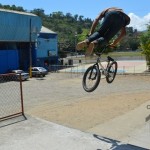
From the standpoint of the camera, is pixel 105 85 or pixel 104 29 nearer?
pixel 104 29

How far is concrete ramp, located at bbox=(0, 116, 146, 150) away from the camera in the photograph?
11.3m

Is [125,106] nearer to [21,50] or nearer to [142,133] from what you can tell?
[142,133]

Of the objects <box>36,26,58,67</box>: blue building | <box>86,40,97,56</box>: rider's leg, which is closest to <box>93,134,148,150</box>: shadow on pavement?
<box>86,40,97,56</box>: rider's leg

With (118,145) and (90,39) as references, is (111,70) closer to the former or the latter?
(90,39)

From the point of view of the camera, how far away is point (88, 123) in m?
15.3

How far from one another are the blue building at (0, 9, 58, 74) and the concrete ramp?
31.6 metres

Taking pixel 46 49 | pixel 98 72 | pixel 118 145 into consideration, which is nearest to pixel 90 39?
pixel 98 72

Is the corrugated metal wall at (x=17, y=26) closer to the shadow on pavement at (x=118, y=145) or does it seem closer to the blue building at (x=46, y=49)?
the blue building at (x=46, y=49)

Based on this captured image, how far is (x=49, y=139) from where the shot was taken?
12211 millimetres

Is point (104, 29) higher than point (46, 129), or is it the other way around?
point (104, 29)

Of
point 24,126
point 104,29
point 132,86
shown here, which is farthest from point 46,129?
point 132,86

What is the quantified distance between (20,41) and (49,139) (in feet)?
127

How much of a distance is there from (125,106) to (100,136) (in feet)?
24.7

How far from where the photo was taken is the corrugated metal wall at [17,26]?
4406cm
